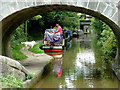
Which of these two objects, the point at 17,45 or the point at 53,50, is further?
the point at 17,45

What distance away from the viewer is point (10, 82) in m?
6.68

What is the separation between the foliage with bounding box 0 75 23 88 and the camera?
21.1 ft

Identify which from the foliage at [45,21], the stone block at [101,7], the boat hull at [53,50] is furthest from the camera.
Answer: the foliage at [45,21]

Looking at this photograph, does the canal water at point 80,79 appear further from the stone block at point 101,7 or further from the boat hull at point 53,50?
the boat hull at point 53,50

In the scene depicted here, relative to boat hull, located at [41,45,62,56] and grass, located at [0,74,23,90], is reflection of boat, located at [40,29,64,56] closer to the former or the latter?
boat hull, located at [41,45,62,56]

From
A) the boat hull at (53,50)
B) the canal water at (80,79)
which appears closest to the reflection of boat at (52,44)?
the boat hull at (53,50)

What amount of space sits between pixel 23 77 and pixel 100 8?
3.62 m

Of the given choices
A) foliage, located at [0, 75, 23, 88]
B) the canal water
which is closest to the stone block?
the canal water

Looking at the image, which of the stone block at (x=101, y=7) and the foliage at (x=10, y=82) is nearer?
the foliage at (x=10, y=82)

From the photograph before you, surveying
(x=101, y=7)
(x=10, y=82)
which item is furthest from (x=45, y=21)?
(x=10, y=82)

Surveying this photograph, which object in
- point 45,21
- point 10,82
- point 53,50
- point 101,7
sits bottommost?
point 10,82

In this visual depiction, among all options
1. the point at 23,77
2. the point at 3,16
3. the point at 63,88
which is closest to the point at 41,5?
the point at 3,16

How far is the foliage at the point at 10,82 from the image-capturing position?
644 cm

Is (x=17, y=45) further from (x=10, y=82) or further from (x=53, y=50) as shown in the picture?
(x=10, y=82)
